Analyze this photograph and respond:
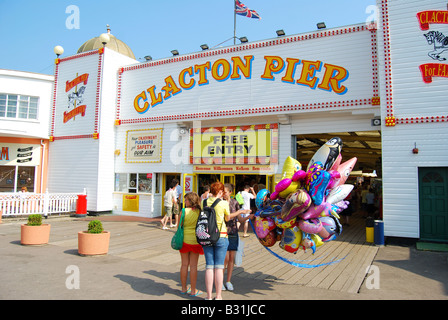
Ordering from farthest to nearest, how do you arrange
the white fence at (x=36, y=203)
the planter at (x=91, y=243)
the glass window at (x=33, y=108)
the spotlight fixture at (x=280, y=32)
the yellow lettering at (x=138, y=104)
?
the glass window at (x=33, y=108), the yellow lettering at (x=138, y=104), the white fence at (x=36, y=203), the spotlight fixture at (x=280, y=32), the planter at (x=91, y=243)

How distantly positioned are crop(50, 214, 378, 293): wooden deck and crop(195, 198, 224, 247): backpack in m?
2.07

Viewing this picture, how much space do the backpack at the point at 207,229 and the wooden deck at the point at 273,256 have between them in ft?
6.79

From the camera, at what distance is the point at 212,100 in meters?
13.3

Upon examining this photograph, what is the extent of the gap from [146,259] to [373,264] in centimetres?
514

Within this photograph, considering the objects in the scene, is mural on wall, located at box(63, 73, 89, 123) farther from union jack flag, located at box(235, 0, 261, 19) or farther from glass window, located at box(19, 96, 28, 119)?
union jack flag, located at box(235, 0, 261, 19)

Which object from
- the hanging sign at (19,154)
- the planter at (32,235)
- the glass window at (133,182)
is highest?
the hanging sign at (19,154)

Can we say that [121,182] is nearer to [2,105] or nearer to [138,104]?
[138,104]

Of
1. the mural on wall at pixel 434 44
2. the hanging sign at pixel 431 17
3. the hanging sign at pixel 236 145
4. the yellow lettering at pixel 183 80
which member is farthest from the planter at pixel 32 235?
the hanging sign at pixel 431 17

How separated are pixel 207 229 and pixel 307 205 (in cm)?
154

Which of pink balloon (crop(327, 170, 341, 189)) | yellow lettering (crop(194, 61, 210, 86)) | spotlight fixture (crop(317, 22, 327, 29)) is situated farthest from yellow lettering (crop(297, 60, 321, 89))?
pink balloon (crop(327, 170, 341, 189))

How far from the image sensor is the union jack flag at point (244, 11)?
573 inches

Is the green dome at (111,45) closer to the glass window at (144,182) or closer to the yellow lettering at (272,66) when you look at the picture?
the glass window at (144,182)

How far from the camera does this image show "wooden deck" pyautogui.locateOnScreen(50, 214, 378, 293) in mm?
6155

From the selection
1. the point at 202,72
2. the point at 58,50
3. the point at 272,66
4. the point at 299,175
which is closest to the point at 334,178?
the point at 299,175
